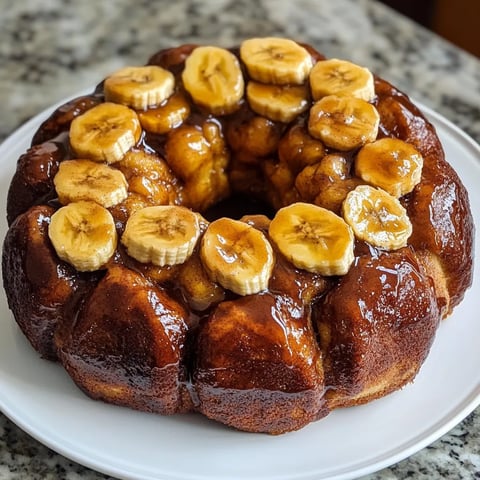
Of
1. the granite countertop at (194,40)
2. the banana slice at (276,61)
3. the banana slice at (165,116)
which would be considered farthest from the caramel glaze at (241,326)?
the granite countertop at (194,40)

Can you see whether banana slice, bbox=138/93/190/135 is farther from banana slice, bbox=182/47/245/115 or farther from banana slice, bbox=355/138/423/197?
banana slice, bbox=355/138/423/197

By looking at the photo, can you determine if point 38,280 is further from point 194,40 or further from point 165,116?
point 194,40

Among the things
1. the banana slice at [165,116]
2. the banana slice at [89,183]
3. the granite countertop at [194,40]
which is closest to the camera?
the banana slice at [89,183]

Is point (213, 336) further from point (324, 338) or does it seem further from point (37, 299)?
point (37, 299)

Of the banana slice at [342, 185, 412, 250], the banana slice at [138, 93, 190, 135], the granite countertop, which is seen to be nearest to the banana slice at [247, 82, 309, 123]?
the banana slice at [138, 93, 190, 135]

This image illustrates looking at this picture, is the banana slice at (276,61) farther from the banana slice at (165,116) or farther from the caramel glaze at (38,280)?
the caramel glaze at (38,280)

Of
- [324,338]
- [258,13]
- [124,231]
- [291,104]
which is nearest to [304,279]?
[324,338]
